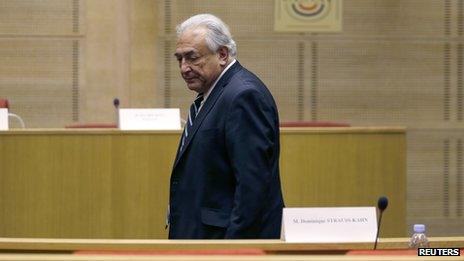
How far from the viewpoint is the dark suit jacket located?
377 cm

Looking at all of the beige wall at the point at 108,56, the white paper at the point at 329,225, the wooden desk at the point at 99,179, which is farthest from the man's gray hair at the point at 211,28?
the beige wall at the point at 108,56

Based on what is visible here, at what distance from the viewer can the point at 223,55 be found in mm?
4043

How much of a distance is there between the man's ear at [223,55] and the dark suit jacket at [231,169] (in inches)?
1.9

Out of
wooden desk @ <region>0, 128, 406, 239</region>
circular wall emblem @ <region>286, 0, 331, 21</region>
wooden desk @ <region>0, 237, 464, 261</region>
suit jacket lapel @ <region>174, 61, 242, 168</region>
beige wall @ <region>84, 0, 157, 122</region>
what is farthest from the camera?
circular wall emblem @ <region>286, 0, 331, 21</region>

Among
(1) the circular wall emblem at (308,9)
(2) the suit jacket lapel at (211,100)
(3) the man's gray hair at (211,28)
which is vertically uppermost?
(1) the circular wall emblem at (308,9)

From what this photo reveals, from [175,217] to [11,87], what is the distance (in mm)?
6044

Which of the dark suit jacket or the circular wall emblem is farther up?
the circular wall emblem

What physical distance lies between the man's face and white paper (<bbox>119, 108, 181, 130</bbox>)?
2.80 m

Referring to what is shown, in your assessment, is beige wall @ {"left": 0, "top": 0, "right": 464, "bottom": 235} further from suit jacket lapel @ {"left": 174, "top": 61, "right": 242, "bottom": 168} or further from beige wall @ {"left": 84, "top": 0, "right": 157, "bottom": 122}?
suit jacket lapel @ {"left": 174, "top": 61, "right": 242, "bottom": 168}

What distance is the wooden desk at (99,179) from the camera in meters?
6.62

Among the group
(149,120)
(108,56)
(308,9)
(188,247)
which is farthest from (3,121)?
(188,247)

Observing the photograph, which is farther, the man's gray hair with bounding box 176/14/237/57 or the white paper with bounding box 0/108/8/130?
the white paper with bounding box 0/108/8/130

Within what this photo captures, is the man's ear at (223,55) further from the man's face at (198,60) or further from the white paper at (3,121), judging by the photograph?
the white paper at (3,121)

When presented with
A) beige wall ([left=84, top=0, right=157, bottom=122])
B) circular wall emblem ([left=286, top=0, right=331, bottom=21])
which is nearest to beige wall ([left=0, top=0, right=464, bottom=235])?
beige wall ([left=84, top=0, right=157, bottom=122])
